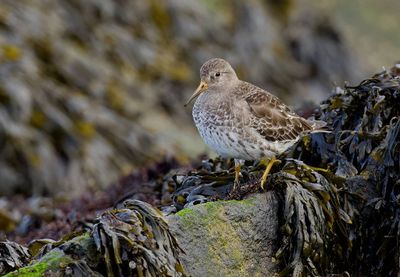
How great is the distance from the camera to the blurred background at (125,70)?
48.8ft

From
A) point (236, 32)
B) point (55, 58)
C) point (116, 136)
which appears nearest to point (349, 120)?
point (116, 136)

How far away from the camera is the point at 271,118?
6.44m

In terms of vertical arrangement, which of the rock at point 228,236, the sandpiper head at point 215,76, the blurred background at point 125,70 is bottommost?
the rock at point 228,236

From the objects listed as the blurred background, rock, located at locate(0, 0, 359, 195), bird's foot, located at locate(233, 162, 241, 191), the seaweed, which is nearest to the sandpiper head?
bird's foot, located at locate(233, 162, 241, 191)

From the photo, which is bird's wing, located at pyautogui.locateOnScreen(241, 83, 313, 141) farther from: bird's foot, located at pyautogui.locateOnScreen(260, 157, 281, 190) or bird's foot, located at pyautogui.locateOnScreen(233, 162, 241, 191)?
bird's foot, located at pyautogui.locateOnScreen(233, 162, 241, 191)

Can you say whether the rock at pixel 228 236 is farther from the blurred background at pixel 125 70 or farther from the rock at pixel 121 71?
the rock at pixel 121 71

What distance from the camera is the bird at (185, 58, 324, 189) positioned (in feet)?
20.4

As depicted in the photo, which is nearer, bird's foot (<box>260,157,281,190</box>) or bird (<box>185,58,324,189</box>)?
bird's foot (<box>260,157,281,190</box>)

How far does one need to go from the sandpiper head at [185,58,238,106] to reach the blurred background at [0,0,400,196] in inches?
147

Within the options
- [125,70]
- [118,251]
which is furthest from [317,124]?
[125,70]

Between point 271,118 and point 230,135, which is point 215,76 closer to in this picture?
point 271,118

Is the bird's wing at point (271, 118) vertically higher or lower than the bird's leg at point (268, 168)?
higher

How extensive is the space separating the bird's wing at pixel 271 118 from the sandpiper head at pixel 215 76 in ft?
0.57

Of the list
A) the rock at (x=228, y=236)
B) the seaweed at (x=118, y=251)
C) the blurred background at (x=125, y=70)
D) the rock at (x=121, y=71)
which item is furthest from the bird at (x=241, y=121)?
the rock at (x=121, y=71)
